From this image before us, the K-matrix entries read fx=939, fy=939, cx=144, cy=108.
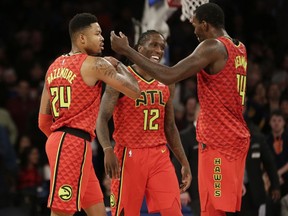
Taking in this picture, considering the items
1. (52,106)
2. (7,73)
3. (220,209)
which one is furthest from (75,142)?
(7,73)

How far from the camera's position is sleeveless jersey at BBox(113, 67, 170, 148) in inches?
329

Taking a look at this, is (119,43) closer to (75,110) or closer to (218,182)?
(75,110)

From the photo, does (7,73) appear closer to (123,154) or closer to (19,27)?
(19,27)

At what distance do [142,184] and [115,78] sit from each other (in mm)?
1119

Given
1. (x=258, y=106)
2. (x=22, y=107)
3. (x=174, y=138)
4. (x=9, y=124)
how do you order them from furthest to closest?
(x=22, y=107) < (x=258, y=106) < (x=9, y=124) < (x=174, y=138)

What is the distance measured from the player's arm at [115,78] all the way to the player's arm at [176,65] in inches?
8.4

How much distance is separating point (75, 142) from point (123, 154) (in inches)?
31.7

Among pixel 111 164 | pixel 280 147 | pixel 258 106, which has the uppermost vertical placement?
pixel 258 106

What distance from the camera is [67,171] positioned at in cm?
764

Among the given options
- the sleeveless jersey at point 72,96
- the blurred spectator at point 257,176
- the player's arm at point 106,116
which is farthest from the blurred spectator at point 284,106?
the sleeveless jersey at point 72,96

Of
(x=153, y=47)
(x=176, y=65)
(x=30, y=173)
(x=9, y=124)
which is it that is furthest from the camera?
(x=9, y=124)

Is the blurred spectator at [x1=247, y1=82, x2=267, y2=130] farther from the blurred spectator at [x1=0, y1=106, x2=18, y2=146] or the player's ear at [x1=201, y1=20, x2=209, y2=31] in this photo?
the player's ear at [x1=201, y1=20, x2=209, y2=31]

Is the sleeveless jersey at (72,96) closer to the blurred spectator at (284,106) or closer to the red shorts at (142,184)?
the red shorts at (142,184)

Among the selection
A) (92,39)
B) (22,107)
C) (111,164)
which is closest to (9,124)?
(22,107)
